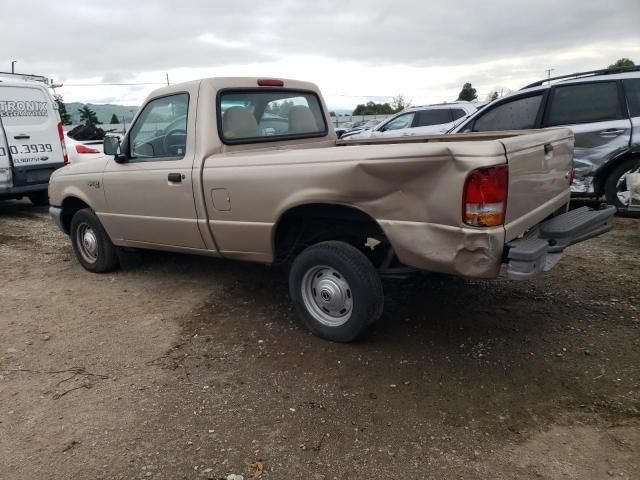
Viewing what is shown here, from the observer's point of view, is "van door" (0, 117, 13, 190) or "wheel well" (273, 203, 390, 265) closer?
"wheel well" (273, 203, 390, 265)

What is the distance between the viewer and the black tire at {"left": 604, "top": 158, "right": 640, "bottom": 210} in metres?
6.20

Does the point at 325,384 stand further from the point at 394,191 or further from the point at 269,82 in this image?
the point at 269,82

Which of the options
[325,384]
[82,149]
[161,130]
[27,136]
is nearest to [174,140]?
[161,130]

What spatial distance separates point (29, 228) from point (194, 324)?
5436mm

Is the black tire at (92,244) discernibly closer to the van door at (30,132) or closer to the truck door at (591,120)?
the van door at (30,132)

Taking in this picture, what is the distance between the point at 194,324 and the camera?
13.3 ft

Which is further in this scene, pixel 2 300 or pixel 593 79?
pixel 593 79

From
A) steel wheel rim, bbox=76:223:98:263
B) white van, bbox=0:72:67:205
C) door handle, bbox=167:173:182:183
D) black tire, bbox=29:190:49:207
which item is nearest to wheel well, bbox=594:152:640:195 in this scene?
door handle, bbox=167:173:182:183

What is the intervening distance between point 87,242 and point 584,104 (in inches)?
245

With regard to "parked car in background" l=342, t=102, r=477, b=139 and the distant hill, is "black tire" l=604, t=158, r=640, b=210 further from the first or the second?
the distant hill

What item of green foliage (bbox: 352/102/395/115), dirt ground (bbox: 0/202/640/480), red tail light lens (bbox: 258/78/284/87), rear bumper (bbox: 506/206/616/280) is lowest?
dirt ground (bbox: 0/202/640/480)

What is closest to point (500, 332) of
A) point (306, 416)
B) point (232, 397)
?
point (306, 416)

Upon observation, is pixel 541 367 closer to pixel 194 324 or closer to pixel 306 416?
pixel 306 416

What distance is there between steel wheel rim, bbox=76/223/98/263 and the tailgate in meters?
4.22
